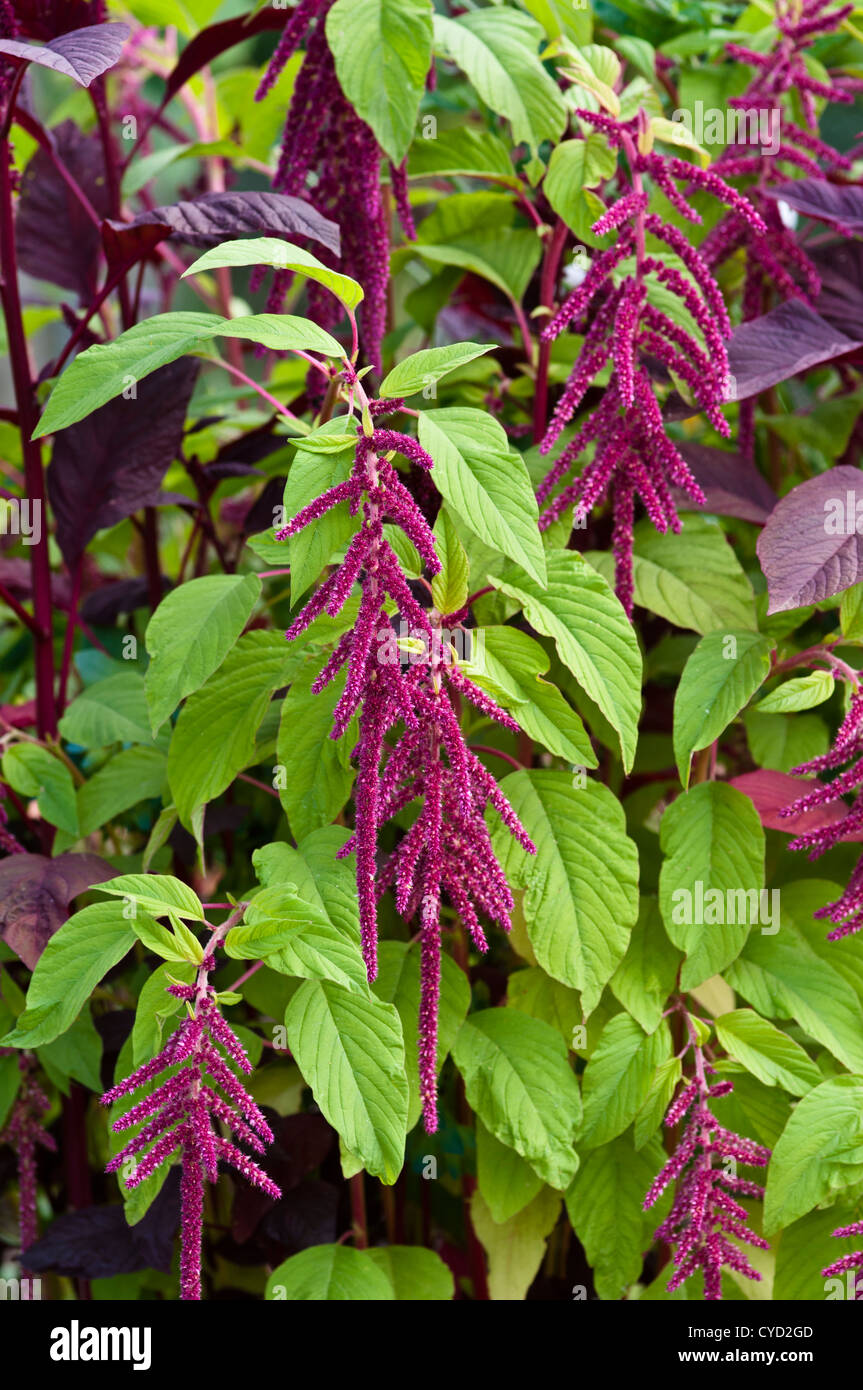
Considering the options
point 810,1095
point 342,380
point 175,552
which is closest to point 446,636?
point 342,380

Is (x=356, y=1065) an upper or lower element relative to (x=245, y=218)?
lower

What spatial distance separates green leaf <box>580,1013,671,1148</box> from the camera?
66cm

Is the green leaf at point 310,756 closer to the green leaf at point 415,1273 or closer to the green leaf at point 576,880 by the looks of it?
the green leaf at point 576,880

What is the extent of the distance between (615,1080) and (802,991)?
127mm

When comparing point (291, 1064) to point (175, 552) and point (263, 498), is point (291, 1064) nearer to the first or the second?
point (263, 498)

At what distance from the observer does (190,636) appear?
25.1 inches

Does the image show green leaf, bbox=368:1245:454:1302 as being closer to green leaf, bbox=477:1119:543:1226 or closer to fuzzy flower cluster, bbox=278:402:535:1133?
green leaf, bbox=477:1119:543:1226

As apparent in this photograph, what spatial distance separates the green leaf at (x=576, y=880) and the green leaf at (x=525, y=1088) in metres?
0.06

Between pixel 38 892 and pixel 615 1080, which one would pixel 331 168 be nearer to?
pixel 38 892

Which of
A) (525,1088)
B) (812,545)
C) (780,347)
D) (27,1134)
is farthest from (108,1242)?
(780,347)

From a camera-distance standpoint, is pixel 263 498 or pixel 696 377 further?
pixel 263 498

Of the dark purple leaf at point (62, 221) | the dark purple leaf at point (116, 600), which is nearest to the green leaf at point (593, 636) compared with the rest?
the dark purple leaf at point (116, 600)

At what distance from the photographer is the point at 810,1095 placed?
62 centimetres
